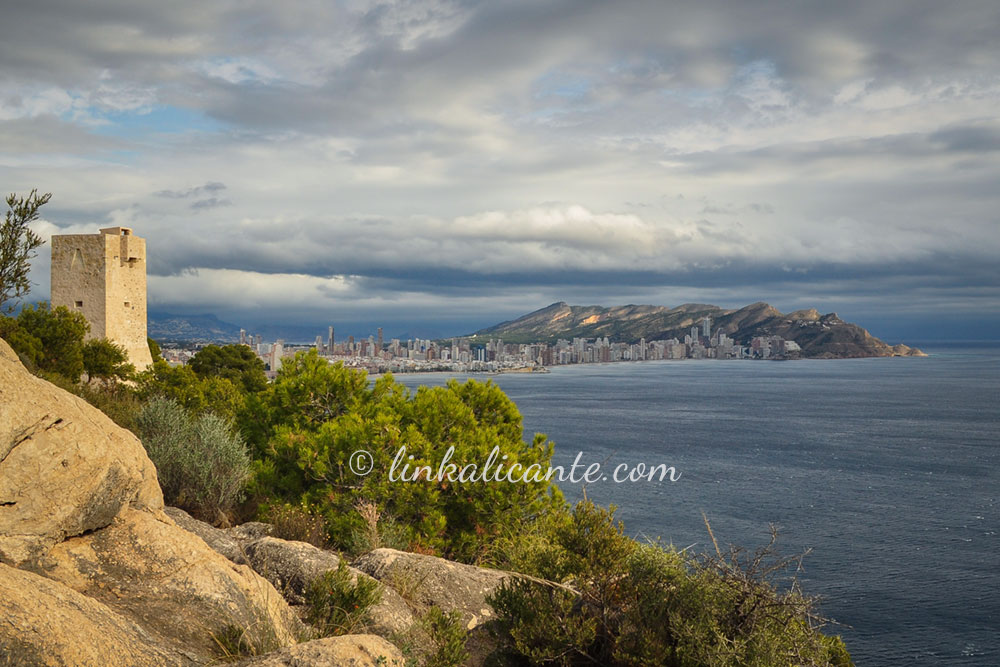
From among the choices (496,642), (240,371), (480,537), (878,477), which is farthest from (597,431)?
(496,642)

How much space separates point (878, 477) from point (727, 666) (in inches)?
2151

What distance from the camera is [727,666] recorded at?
7438 mm

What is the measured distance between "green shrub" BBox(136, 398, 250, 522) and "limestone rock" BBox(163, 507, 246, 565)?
3.76 meters

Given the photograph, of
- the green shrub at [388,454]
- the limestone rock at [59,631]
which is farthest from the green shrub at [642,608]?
the green shrub at [388,454]

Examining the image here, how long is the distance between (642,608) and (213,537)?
5671 millimetres

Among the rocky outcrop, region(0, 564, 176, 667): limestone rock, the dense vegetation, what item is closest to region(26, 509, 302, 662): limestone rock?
the rocky outcrop

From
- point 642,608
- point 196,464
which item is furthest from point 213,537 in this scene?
point 642,608

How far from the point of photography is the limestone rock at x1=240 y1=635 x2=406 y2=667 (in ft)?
19.0

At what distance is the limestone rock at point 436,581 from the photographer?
393 inches

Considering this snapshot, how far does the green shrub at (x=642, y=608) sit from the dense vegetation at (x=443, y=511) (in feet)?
0.06

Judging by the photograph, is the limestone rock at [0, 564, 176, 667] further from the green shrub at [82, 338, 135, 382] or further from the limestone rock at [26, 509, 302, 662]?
the green shrub at [82, 338, 135, 382]

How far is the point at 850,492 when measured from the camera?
166ft

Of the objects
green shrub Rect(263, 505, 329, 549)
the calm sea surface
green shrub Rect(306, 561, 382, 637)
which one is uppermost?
green shrub Rect(306, 561, 382, 637)

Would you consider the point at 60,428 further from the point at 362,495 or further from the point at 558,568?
the point at 362,495
